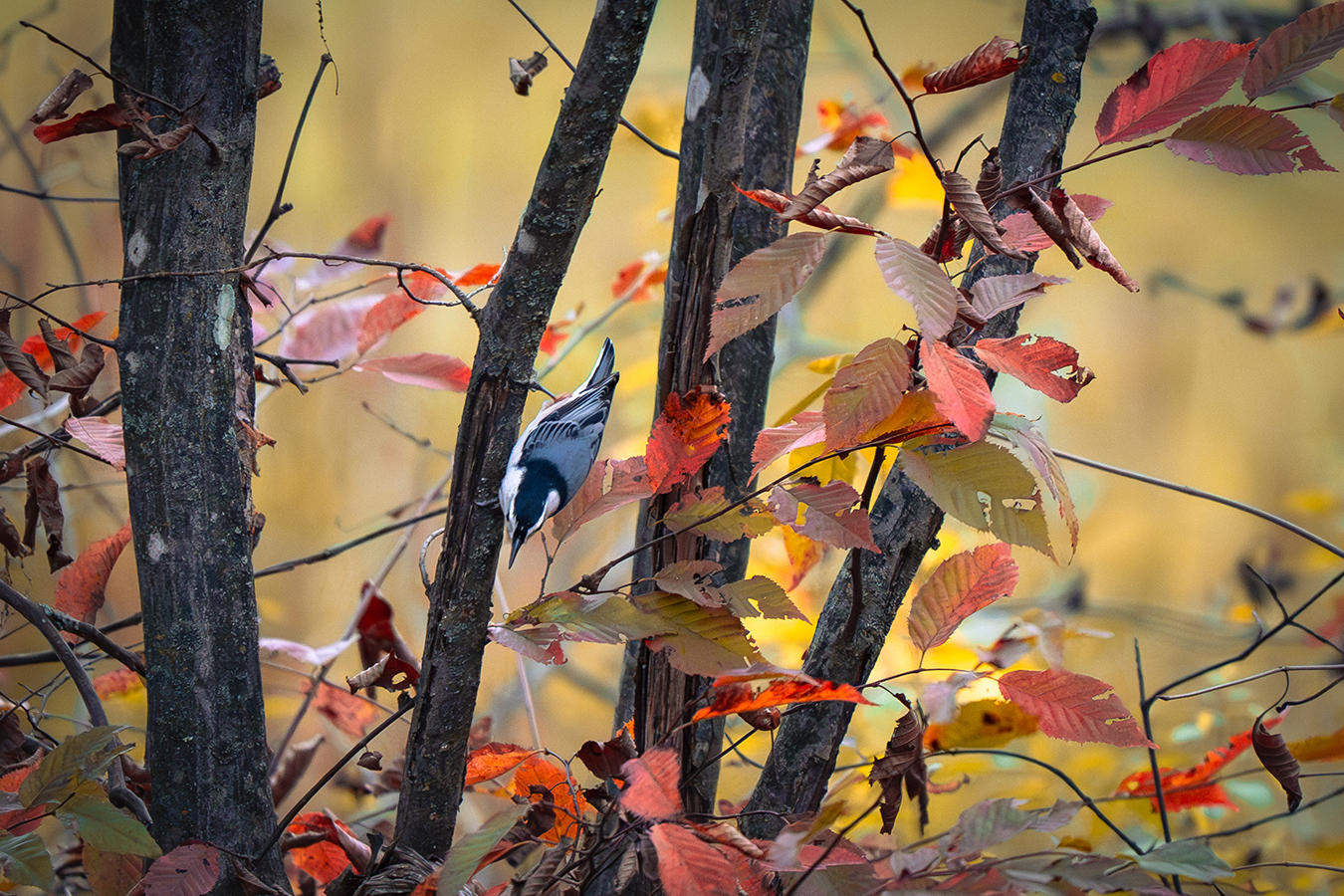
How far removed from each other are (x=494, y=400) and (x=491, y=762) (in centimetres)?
34

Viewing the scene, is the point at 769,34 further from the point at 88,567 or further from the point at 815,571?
the point at 815,571

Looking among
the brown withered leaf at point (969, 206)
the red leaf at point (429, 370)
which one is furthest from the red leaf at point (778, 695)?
the red leaf at point (429, 370)

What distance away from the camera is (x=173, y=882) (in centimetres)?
57

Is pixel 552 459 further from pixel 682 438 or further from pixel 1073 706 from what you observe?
pixel 1073 706

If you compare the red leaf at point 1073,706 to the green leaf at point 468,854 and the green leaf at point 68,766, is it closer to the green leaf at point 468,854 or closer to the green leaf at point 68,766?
the green leaf at point 468,854

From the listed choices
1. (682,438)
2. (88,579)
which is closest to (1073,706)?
(682,438)

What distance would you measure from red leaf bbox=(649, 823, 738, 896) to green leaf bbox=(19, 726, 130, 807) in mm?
396

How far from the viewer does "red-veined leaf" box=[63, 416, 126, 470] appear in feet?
2.44

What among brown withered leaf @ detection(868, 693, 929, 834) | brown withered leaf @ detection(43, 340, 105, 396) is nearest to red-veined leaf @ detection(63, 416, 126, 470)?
brown withered leaf @ detection(43, 340, 105, 396)

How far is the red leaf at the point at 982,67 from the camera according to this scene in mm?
443

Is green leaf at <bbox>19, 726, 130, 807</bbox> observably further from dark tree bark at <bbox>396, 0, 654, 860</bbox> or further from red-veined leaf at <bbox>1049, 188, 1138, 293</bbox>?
red-veined leaf at <bbox>1049, 188, 1138, 293</bbox>

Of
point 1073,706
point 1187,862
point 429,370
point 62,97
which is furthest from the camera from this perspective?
point 429,370

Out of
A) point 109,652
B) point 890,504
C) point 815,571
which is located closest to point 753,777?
point 815,571

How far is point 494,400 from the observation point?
1.89 feet
